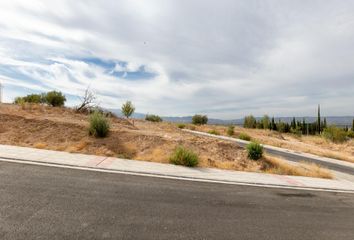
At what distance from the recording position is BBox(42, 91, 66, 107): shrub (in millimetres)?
28812

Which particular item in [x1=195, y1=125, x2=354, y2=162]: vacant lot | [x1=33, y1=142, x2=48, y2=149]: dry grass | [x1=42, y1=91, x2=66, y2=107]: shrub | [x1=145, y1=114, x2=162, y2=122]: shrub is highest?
[x1=42, y1=91, x2=66, y2=107]: shrub

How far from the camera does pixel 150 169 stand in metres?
10.0

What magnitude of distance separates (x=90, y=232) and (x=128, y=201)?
1760mm

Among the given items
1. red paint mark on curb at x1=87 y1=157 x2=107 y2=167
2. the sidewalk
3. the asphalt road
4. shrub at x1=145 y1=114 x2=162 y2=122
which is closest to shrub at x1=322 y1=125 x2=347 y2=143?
shrub at x1=145 y1=114 x2=162 y2=122

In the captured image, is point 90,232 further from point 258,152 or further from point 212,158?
point 258,152

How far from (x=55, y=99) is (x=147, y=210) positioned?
2631 centimetres

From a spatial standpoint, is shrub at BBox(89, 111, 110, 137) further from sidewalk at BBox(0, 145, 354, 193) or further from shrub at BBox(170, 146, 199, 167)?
shrub at BBox(170, 146, 199, 167)

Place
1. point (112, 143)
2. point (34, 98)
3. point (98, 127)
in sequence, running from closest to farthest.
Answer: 1. point (112, 143)
2. point (98, 127)
3. point (34, 98)

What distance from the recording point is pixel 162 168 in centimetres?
1048

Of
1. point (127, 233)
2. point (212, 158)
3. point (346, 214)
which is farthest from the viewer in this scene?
point (212, 158)

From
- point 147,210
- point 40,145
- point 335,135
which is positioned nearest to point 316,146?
point 335,135

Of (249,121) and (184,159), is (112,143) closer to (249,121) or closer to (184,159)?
(184,159)

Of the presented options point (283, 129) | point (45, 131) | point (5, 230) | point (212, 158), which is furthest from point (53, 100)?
point (283, 129)

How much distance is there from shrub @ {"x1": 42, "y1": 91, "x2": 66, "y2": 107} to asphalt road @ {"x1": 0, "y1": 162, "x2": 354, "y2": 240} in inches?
867
